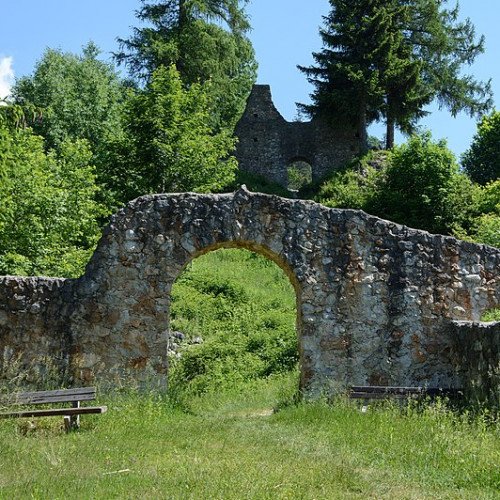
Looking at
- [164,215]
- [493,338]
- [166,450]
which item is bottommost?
[166,450]

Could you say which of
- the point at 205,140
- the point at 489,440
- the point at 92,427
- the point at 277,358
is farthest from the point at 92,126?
the point at 489,440

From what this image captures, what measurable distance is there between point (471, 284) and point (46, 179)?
37.1 ft

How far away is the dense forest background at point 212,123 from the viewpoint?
730 inches

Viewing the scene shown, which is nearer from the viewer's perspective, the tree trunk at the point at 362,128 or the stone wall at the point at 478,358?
the stone wall at the point at 478,358

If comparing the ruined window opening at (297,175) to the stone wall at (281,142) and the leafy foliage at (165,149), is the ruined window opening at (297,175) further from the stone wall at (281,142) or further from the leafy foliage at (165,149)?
the leafy foliage at (165,149)

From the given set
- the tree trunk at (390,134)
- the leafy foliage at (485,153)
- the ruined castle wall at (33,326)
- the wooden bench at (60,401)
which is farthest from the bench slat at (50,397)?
the leafy foliage at (485,153)

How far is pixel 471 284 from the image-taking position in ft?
40.0

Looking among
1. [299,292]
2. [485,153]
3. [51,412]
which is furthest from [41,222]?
[485,153]

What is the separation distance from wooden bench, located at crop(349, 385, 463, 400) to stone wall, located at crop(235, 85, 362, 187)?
20656 millimetres

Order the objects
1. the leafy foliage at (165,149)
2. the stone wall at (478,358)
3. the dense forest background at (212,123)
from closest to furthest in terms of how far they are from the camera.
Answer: the stone wall at (478,358) < the dense forest background at (212,123) < the leafy foliage at (165,149)

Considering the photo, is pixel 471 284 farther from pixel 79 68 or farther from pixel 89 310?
pixel 79 68

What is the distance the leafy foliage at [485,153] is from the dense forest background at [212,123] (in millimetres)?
61

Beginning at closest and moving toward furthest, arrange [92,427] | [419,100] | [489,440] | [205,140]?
[489,440] → [92,427] → [205,140] → [419,100]

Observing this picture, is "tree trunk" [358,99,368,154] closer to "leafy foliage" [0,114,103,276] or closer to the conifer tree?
the conifer tree
